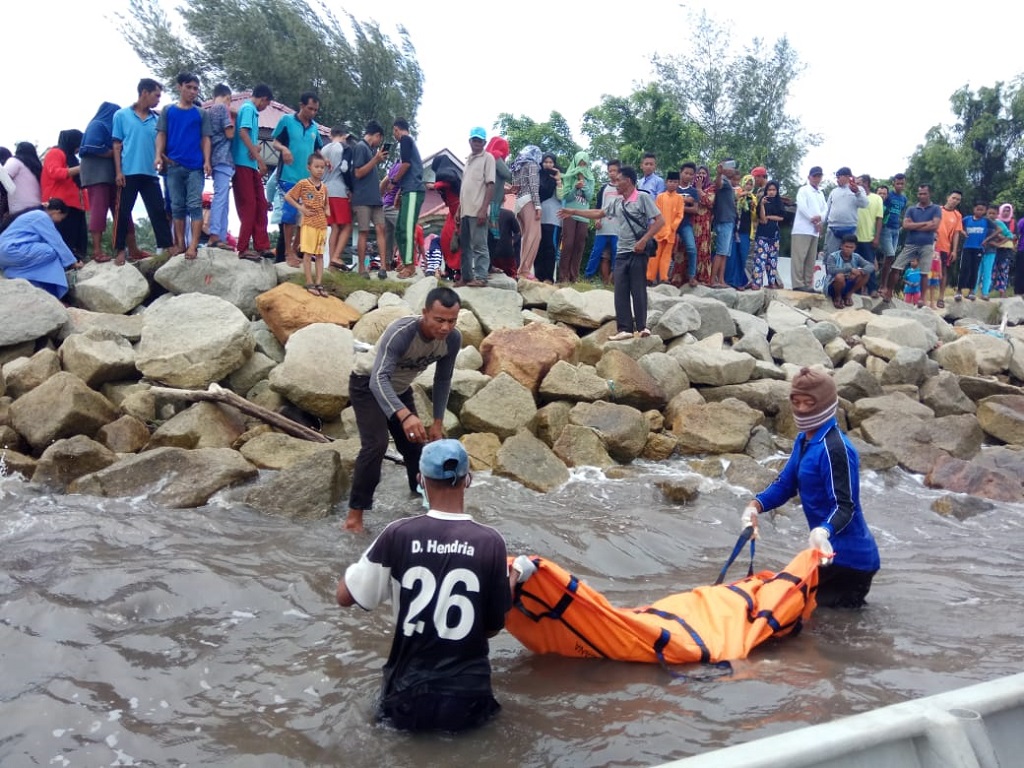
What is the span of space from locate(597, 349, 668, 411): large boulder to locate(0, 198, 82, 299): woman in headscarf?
638cm

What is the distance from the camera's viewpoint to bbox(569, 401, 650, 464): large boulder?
867 cm

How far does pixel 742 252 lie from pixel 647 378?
18.4 ft

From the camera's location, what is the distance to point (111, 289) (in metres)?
10.2

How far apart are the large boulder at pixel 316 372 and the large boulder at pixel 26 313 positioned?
8.79 ft

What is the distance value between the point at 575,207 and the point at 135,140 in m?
6.02

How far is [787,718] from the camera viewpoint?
12.5 feet

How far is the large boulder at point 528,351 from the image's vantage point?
374 inches

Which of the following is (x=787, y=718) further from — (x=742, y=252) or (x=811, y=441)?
(x=742, y=252)

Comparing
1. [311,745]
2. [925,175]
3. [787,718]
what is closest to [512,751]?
[311,745]

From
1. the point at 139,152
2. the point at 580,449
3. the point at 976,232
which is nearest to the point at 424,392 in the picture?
the point at 580,449

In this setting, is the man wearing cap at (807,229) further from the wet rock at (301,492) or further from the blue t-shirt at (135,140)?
the wet rock at (301,492)

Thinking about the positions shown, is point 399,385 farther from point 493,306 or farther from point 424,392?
point 493,306

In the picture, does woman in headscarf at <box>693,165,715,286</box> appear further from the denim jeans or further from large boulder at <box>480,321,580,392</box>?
the denim jeans

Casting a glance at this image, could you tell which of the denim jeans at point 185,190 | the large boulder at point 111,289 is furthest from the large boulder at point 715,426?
the large boulder at point 111,289
